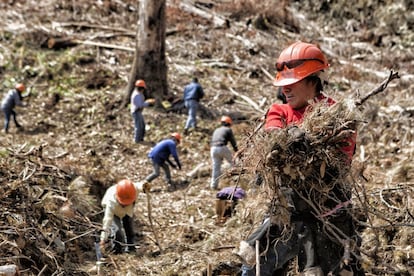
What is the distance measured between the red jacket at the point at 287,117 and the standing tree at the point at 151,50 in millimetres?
9575

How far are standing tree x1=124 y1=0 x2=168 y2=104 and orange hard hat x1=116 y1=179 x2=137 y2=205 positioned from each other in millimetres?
6067

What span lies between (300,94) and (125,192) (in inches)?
167

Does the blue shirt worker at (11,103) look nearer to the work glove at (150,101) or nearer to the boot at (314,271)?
the work glove at (150,101)

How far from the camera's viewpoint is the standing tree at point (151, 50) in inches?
514

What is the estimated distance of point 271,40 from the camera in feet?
59.3

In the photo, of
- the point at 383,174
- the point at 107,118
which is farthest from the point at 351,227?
the point at 107,118

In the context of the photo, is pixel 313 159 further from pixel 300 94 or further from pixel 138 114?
pixel 138 114

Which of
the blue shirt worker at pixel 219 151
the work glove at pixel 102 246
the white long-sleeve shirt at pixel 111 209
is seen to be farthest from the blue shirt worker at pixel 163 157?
the work glove at pixel 102 246

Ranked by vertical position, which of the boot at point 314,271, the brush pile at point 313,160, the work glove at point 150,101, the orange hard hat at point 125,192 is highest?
the brush pile at point 313,160

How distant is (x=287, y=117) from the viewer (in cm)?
396

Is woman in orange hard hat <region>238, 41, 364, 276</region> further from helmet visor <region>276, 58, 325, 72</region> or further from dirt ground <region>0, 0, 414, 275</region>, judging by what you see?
dirt ground <region>0, 0, 414, 275</region>

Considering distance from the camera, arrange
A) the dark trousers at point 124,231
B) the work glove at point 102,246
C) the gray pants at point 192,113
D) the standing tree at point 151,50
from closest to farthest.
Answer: the work glove at point 102,246, the dark trousers at point 124,231, the gray pants at point 192,113, the standing tree at point 151,50

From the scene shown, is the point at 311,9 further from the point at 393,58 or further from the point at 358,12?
the point at 393,58

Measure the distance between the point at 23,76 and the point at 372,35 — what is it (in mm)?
11263
